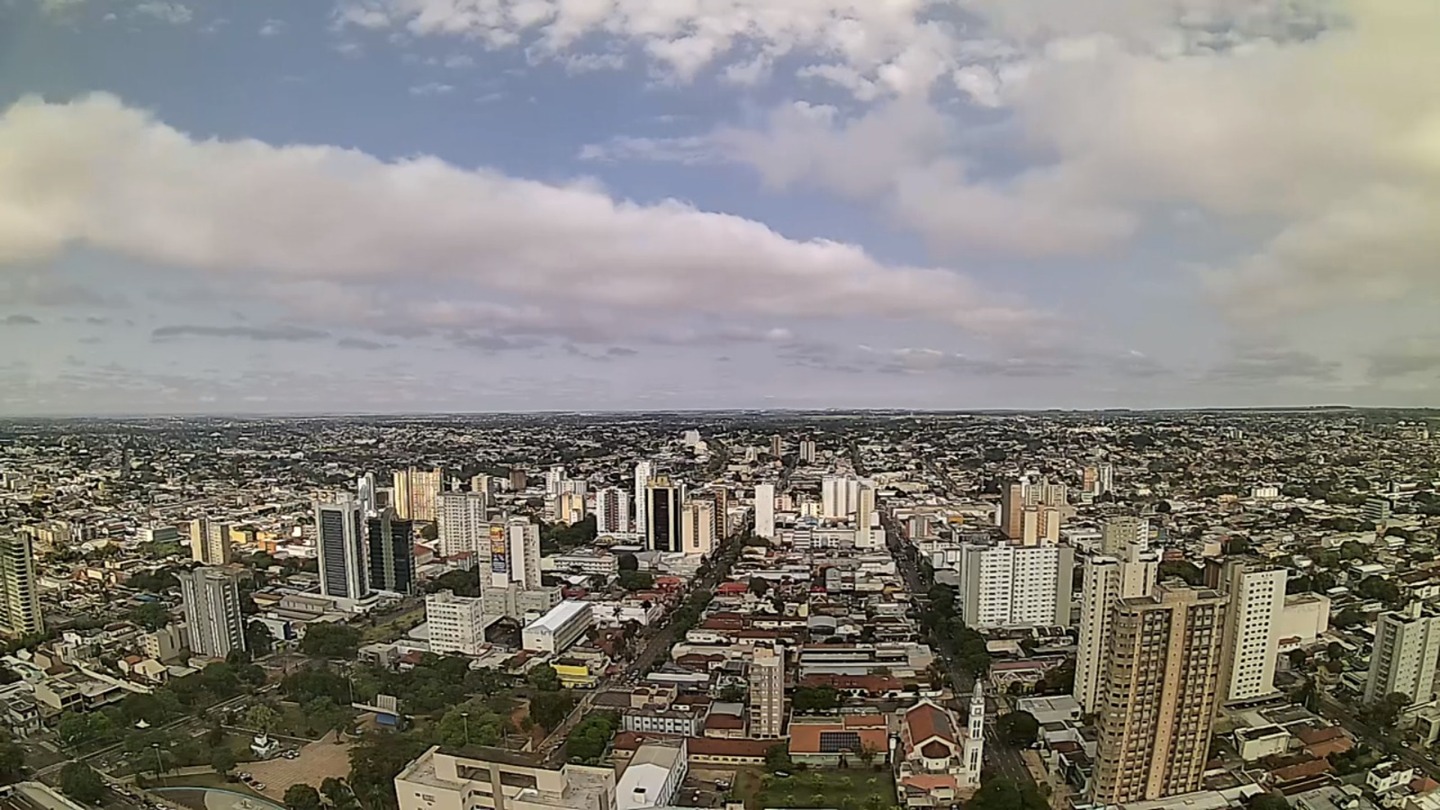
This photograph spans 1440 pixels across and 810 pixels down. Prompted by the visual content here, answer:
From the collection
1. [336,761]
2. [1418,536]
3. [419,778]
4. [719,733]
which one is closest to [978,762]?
[719,733]

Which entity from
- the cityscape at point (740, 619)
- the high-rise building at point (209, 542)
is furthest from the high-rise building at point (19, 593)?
the high-rise building at point (209, 542)

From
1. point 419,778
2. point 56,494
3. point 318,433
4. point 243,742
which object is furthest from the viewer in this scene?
point 318,433

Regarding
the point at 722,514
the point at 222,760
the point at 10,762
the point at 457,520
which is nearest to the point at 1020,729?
the point at 222,760

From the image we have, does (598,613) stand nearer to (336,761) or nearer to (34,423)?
(336,761)

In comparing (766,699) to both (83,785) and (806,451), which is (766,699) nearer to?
(83,785)

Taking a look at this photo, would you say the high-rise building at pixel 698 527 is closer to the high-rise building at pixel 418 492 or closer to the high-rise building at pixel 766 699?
the high-rise building at pixel 418 492
